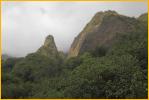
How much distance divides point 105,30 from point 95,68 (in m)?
14.8

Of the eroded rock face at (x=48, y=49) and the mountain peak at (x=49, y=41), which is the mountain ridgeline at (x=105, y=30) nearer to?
the eroded rock face at (x=48, y=49)

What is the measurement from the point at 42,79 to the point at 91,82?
29.9 feet

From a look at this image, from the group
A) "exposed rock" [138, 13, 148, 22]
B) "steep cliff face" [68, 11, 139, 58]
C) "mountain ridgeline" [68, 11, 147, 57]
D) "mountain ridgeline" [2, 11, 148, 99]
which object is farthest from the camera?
"exposed rock" [138, 13, 148, 22]

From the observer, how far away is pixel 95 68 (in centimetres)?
2562

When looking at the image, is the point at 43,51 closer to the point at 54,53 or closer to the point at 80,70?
the point at 54,53

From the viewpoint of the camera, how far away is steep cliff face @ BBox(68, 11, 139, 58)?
3863 centimetres

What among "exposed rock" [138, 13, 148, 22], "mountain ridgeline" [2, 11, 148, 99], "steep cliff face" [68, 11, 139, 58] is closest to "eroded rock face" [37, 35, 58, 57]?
"mountain ridgeline" [2, 11, 148, 99]

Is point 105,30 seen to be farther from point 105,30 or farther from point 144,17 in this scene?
point 144,17

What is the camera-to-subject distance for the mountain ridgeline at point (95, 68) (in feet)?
76.2

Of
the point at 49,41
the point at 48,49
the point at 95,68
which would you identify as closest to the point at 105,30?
the point at 48,49

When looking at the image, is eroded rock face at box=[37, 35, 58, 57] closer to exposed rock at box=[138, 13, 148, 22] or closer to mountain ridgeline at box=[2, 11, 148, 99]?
mountain ridgeline at box=[2, 11, 148, 99]

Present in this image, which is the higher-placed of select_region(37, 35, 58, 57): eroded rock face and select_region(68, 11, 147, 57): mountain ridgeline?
select_region(68, 11, 147, 57): mountain ridgeline

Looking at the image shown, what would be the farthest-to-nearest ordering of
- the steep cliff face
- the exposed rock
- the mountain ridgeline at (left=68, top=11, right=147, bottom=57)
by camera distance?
the exposed rock < the steep cliff face < the mountain ridgeline at (left=68, top=11, right=147, bottom=57)

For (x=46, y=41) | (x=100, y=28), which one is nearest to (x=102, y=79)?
(x=100, y=28)
